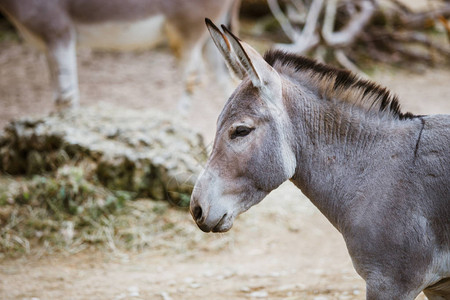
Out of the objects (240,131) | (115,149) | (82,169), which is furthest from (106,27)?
(240,131)

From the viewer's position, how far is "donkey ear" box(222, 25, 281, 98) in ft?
7.47

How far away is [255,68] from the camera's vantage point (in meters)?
2.30

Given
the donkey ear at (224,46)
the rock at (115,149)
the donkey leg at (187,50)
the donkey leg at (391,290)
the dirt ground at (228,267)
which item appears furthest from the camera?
the donkey leg at (187,50)

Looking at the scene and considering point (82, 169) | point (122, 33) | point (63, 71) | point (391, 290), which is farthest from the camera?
point (122, 33)

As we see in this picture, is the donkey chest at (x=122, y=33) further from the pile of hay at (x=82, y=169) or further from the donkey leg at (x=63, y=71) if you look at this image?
the pile of hay at (x=82, y=169)

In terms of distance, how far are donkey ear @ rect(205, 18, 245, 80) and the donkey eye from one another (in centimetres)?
29

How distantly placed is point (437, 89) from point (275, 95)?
7790 mm

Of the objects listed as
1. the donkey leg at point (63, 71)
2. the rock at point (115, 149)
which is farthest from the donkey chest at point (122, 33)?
the rock at point (115, 149)

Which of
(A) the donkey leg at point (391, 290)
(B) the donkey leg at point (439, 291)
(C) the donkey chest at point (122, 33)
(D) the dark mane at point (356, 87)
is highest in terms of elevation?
(D) the dark mane at point (356, 87)

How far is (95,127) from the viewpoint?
5.25m

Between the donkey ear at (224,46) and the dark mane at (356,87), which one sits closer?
the donkey ear at (224,46)

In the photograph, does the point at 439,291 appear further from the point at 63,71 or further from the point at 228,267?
the point at 63,71

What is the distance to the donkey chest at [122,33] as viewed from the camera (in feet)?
23.1

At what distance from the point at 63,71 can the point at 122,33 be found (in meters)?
1.03
